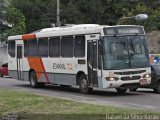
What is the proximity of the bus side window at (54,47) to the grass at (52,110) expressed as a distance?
24.9ft

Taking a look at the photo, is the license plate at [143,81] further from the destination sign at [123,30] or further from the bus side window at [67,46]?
the bus side window at [67,46]

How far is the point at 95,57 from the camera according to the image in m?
20.7

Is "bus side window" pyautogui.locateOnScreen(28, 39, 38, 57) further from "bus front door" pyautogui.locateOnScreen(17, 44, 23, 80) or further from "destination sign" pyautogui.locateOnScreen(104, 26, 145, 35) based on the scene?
"destination sign" pyautogui.locateOnScreen(104, 26, 145, 35)

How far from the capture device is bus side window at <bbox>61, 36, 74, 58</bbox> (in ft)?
74.7

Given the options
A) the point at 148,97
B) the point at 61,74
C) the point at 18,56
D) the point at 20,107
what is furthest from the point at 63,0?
the point at 20,107

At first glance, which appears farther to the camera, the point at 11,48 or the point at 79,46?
the point at 11,48

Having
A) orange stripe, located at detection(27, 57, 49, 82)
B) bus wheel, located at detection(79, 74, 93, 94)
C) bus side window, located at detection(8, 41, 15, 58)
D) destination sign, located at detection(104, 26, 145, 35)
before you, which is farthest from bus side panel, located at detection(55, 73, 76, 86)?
bus side window, located at detection(8, 41, 15, 58)

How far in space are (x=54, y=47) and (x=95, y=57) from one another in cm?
432

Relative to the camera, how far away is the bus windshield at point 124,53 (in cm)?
2002

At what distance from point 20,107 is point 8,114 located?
155 cm

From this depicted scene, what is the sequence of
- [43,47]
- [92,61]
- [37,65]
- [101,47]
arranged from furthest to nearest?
1. [37,65]
2. [43,47]
3. [92,61]
4. [101,47]

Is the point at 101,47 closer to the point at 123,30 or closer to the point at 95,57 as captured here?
the point at 95,57

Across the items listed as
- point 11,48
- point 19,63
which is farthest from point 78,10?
point 19,63

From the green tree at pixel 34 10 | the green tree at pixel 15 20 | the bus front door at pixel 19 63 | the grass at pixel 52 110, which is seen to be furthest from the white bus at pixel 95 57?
the green tree at pixel 34 10
